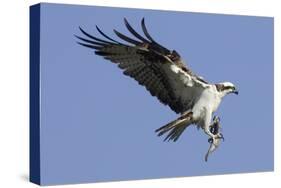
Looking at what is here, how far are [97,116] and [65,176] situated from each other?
505 mm

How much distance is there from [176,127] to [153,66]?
0.53 metres

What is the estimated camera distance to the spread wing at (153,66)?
590 centimetres

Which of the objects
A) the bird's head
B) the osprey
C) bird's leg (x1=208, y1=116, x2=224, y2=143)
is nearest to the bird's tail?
the osprey

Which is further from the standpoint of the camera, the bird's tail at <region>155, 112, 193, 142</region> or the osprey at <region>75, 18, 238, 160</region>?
the bird's tail at <region>155, 112, 193, 142</region>

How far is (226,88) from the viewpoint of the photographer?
6.40 meters

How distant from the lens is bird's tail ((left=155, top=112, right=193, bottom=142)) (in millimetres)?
6134

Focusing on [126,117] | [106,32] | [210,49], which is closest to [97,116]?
[126,117]

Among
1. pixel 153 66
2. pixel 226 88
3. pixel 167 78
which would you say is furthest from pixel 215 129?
pixel 153 66

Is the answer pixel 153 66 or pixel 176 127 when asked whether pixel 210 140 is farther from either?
pixel 153 66

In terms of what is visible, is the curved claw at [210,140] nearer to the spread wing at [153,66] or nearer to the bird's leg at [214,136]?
the bird's leg at [214,136]

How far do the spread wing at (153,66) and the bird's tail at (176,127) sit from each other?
6 centimetres

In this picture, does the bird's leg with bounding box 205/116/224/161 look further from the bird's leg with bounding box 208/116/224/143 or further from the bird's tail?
the bird's tail

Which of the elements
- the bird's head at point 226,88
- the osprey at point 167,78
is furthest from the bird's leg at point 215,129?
the bird's head at point 226,88

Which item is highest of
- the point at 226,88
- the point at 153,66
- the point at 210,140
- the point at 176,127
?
the point at 153,66
